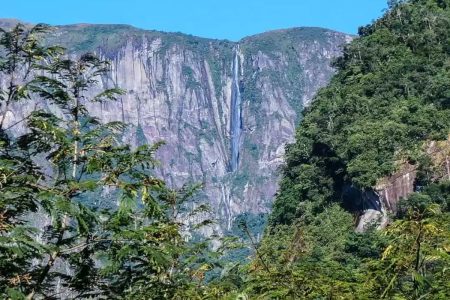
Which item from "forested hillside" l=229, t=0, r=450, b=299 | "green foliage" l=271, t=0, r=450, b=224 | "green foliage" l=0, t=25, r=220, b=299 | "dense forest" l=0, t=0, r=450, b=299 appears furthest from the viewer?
"green foliage" l=271, t=0, r=450, b=224

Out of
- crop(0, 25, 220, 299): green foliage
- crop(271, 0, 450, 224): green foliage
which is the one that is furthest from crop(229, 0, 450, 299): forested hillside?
crop(0, 25, 220, 299): green foliage

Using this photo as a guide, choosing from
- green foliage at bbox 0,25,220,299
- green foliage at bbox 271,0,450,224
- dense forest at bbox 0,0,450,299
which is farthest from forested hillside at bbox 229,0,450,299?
green foliage at bbox 0,25,220,299

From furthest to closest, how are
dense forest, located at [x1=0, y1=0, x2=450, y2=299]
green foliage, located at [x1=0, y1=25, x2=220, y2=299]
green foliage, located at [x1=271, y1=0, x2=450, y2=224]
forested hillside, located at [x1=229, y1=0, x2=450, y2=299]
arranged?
green foliage, located at [x1=271, y1=0, x2=450, y2=224] → forested hillside, located at [x1=229, y1=0, x2=450, y2=299] → green foliage, located at [x1=0, y1=25, x2=220, y2=299] → dense forest, located at [x1=0, y1=0, x2=450, y2=299]

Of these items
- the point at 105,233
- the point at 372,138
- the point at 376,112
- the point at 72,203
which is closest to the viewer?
the point at 72,203

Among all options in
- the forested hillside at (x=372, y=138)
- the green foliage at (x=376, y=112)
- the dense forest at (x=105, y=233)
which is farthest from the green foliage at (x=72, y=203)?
the green foliage at (x=376, y=112)

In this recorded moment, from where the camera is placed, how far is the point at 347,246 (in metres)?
39.5

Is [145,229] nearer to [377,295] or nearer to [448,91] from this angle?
[377,295]

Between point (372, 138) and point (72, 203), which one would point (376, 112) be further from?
point (72, 203)

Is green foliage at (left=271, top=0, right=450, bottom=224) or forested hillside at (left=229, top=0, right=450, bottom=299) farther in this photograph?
green foliage at (left=271, top=0, right=450, bottom=224)

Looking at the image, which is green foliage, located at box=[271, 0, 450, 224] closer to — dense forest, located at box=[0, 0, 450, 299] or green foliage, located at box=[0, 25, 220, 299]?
dense forest, located at box=[0, 0, 450, 299]

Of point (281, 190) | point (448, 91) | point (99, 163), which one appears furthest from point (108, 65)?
point (281, 190)

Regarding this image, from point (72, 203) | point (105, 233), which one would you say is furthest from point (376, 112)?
point (72, 203)

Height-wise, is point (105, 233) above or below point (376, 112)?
below

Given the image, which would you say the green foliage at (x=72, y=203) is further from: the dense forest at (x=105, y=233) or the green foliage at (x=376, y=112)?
the green foliage at (x=376, y=112)
